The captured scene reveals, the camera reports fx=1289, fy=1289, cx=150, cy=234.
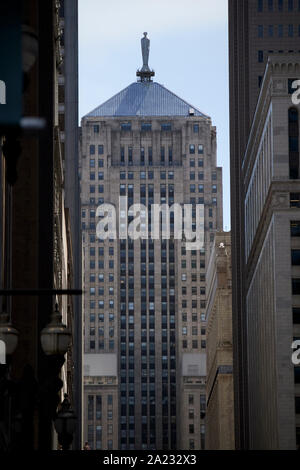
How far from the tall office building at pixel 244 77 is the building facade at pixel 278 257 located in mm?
25275

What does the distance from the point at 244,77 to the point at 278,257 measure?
48774 millimetres

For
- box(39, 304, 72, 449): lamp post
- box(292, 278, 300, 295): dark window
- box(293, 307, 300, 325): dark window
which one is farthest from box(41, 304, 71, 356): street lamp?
box(292, 278, 300, 295): dark window

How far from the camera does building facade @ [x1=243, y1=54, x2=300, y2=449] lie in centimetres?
10000

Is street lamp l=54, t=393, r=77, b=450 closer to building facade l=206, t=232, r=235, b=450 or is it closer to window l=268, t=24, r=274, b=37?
window l=268, t=24, r=274, b=37

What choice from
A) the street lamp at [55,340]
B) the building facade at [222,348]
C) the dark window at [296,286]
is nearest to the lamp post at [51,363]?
the street lamp at [55,340]

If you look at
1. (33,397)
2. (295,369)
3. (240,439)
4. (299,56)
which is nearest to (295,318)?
(295,369)

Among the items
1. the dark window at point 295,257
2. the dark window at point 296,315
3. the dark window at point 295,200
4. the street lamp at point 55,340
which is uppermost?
the dark window at point 295,200

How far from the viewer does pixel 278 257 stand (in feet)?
334

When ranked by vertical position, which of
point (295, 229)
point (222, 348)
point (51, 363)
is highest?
point (222, 348)

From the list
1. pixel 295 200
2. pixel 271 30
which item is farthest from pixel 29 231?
pixel 271 30

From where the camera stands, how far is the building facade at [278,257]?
100 metres

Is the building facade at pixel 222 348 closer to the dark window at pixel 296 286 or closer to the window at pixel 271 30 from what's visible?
the window at pixel 271 30

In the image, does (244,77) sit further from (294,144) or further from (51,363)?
(51,363)

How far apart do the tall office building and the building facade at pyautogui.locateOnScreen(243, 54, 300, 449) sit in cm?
2527
